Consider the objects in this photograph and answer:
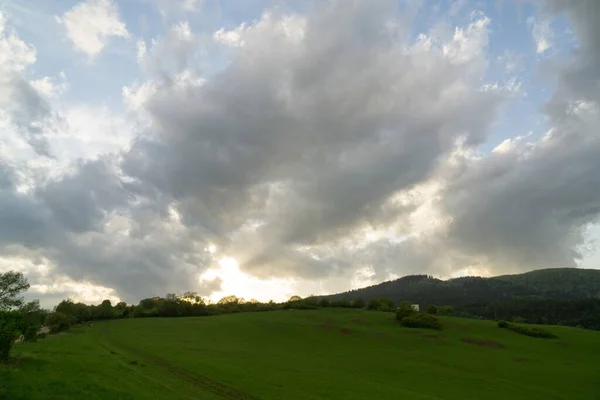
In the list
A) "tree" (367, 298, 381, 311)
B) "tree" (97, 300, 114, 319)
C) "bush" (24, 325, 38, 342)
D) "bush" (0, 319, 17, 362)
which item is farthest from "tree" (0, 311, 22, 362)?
"tree" (367, 298, 381, 311)

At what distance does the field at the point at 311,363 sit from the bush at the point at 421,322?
3.63 meters

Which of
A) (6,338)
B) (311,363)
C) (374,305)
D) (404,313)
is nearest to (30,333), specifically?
(6,338)

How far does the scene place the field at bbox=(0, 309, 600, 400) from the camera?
38.7 metres

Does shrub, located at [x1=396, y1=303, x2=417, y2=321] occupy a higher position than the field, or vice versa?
shrub, located at [x1=396, y1=303, x2=417, y2=321]

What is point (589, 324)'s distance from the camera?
199000 mm

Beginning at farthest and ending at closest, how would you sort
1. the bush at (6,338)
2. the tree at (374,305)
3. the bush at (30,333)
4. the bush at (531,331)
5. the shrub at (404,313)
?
the tree at (374,305)
the shrub at (404,313)
the bush at (531,331)
the bush at (30,333)
the bush at (6,338)

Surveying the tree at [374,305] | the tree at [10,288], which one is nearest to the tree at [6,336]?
the tree at [10,288]

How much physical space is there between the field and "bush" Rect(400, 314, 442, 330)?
3.63 m

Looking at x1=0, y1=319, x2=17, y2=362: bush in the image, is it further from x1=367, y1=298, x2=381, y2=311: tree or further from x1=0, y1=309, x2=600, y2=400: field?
x1=367, y1=298, x2=381, y2=311: tree

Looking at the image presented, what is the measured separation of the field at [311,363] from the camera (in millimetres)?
38656

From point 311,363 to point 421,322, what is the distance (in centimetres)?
5822

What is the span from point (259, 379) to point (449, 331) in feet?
254

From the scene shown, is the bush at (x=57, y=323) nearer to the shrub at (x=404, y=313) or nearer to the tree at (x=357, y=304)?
the shrub at (x=404, y=313)

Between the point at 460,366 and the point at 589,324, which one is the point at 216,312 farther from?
the point at 589,324
